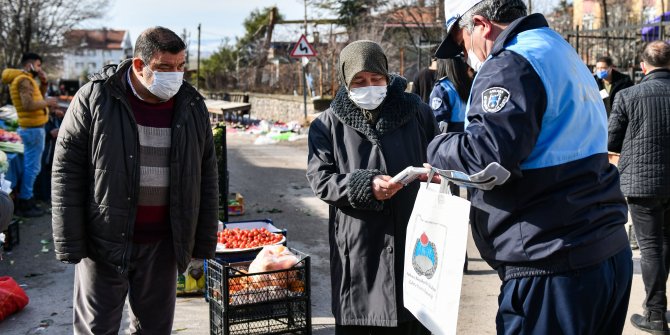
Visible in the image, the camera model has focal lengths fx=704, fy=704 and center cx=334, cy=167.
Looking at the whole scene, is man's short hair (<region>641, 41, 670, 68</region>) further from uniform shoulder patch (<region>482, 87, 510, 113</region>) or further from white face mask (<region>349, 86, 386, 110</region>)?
uniform shoulder patch (<region>482, 87, 510, 113</region>)

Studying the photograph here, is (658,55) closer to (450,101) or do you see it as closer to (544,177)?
(450,101)

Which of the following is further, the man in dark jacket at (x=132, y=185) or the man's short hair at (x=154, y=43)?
the man's short hair at (x=154, y=43)

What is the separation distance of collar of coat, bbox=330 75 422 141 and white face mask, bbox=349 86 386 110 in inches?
1.5

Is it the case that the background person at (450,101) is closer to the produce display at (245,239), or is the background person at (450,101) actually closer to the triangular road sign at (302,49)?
the produce display at (245,239)

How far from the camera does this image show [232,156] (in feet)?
53.1

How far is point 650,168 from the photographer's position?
17.0 feet

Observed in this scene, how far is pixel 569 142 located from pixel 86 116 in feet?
7.98

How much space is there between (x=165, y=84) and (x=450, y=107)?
10.1 feet

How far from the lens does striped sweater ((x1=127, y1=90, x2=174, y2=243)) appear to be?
3.79 meters

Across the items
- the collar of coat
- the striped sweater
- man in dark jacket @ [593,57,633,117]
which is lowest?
the striped sweater

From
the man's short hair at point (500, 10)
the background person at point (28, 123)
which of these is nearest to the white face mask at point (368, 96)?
the man's short hair at point (500, 10)

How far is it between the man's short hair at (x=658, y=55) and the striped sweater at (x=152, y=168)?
363 cm

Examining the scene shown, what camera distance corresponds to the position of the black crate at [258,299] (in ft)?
15.6

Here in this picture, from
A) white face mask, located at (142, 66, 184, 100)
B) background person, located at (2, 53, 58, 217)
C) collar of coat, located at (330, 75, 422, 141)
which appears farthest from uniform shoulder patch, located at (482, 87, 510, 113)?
background person, located at (2, 53, 58, 217)
